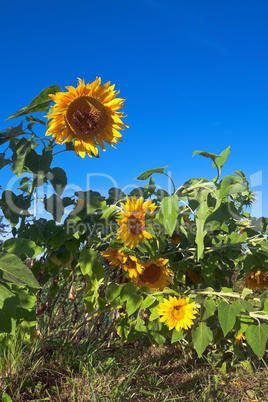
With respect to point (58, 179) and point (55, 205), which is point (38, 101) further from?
point (55, 205)

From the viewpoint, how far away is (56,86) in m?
1.95

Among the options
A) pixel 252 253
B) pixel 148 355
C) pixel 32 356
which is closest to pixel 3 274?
pixel 32 356

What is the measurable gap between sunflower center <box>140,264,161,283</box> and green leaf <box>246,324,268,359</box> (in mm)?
634

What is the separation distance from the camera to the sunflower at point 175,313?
219cm

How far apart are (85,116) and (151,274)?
1071mm

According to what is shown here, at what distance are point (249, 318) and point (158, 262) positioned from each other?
0.63 meters

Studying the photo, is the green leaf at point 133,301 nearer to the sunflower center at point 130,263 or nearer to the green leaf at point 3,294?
the sunflower center at point 130,263

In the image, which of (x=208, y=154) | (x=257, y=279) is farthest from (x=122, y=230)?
(x=257, y=279)

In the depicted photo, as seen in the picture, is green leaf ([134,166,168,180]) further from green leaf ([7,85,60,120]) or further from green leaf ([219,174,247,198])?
green leaf ([7,85,60,120])

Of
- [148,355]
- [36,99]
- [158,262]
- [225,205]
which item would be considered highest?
[36,99]

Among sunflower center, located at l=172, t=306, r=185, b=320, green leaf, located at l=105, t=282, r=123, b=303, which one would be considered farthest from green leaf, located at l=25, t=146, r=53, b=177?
sunflower center, located at l=172, t=306, r=185, b=320

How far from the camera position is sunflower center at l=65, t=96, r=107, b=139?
200 centimetres

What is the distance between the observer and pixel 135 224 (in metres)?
2.12

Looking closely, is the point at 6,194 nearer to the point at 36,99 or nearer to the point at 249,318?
the point at 36,99
